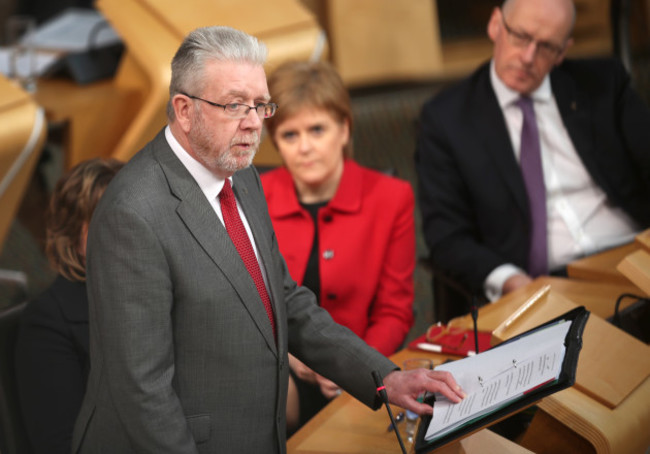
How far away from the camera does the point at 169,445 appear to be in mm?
1390

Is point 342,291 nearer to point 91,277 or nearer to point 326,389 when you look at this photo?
point 326,389

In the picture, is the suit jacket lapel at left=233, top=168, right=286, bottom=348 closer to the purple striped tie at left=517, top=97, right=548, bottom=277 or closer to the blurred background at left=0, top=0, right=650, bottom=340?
the blurred background at left=0, top=0, right=650, bottom=340

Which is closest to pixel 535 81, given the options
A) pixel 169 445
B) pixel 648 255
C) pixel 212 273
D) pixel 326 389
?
pixel 648 255

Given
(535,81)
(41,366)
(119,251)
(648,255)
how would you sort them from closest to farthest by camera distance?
(119,251)
(41,366)
(648,255)
(535,81)

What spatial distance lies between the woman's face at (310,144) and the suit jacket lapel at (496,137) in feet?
1.66

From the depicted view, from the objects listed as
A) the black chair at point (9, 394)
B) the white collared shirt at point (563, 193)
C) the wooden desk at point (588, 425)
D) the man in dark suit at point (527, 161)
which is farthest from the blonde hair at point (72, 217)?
the white collared shirt at point (563, 193)

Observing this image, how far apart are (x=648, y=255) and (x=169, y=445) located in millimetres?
1265

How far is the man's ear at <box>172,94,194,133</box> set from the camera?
139cm

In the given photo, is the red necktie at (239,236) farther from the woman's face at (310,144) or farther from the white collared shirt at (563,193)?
the white collared shirt at (563,193)

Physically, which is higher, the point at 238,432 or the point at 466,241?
the point at 238,432

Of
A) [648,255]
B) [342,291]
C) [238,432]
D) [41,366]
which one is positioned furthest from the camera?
[342,291]

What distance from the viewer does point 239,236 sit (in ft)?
4.97

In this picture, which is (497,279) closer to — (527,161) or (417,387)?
(527,161)

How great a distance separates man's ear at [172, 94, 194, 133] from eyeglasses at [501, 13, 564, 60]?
1.46 meters
